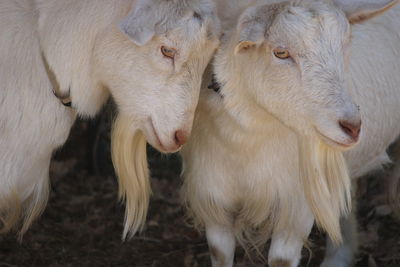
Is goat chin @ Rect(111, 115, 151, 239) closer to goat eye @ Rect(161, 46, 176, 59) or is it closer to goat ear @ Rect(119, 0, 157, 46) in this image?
goat eye @ Rect(161, 46, 176, 59)

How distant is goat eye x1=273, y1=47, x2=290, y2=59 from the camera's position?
4.08 m

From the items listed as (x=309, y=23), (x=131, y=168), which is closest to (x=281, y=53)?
(x=309, y=23)

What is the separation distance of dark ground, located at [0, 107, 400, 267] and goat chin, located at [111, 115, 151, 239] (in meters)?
1.15

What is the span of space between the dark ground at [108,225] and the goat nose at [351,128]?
225 cm

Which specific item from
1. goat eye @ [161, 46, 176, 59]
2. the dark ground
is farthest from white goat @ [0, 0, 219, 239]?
the dark ground

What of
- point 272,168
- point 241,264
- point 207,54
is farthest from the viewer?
point 241,264

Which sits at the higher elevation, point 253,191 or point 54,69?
point 54,69

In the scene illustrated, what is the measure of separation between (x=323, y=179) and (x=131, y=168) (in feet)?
3.61

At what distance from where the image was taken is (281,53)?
4.10 m

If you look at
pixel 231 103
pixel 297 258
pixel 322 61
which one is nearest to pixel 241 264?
Answer: pixel 297 258

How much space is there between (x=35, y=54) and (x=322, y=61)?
1.54m

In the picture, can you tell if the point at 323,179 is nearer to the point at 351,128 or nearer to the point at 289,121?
the point at 289,121

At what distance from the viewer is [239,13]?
178 inches

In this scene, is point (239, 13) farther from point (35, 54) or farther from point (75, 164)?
point (75, 164)
